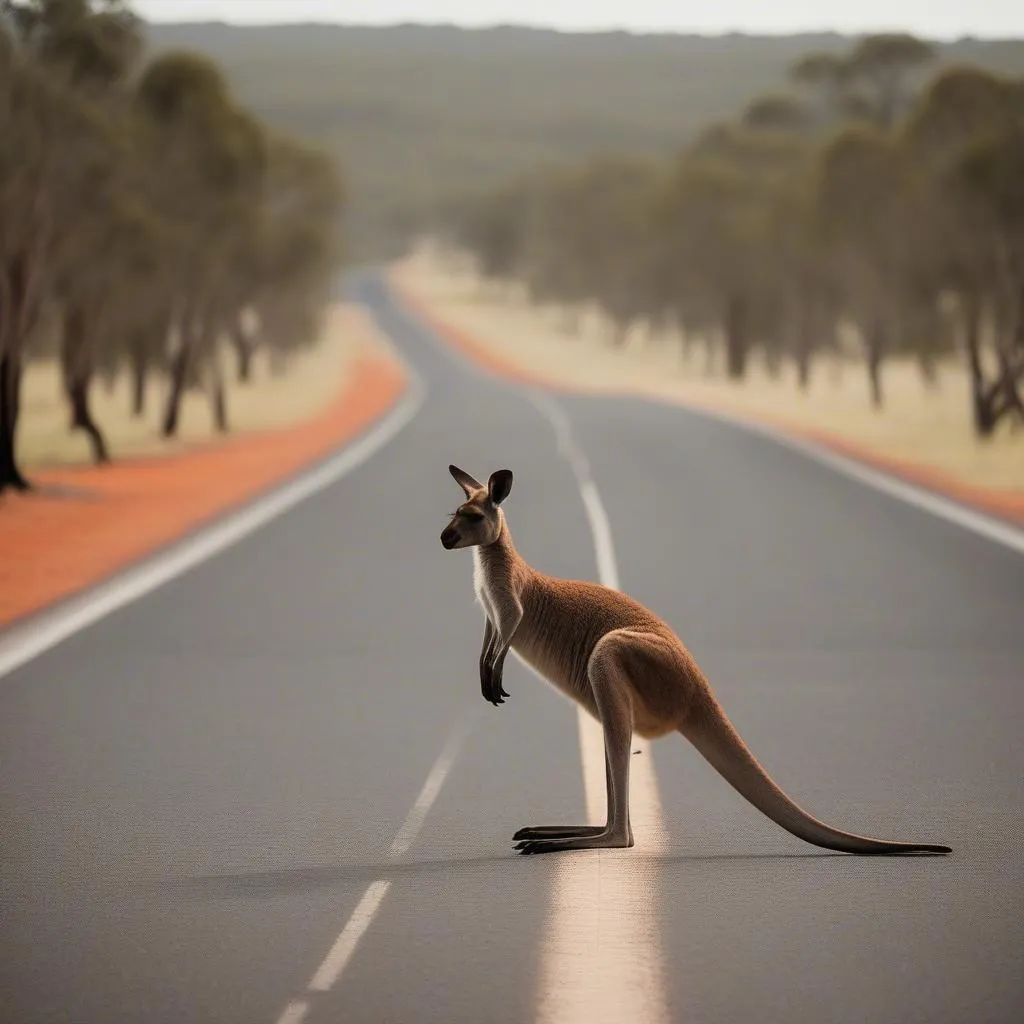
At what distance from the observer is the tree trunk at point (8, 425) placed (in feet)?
95.8

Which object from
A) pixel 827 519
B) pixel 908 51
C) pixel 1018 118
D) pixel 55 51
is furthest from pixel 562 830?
pixel 908 51

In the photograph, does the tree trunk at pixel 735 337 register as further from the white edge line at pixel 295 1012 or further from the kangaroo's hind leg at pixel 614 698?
the white edge line at pixel 295 1012

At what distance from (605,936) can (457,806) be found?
2.37 meters

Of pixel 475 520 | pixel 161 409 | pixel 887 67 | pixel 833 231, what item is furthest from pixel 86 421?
pixel 887 67

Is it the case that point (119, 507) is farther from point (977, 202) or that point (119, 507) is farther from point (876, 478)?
point (977, 202)

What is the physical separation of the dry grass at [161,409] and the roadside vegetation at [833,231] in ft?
46.1

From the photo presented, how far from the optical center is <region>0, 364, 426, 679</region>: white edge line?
14.6m

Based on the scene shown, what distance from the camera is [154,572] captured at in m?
18.9

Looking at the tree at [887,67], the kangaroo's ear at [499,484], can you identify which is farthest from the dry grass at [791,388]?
the kangaroo's ear at [499,484]

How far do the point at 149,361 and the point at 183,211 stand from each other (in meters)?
13.9

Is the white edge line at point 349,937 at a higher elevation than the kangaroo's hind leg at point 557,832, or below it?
below

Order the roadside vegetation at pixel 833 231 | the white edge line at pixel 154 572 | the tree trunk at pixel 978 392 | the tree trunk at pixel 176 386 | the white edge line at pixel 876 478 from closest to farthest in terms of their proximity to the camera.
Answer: the white edge line at pixel 154 572 < the white edge line at pixel 876 478 < the tree trunk at pixel 978 392 < the roadside vegetation at pixel 833 231 < the tree trunk at pixel 176 386

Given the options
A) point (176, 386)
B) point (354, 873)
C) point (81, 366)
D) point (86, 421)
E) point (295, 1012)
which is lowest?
point (295, 1012)

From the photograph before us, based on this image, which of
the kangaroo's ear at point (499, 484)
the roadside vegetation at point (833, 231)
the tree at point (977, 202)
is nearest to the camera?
the kangaroo's ear at point (499, 484)
